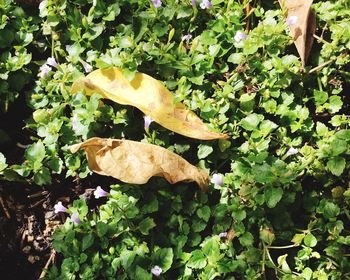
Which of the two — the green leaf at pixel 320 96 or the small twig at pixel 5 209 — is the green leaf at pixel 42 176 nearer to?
the small twig at pixel 5 209

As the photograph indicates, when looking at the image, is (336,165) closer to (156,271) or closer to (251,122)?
(251,122)

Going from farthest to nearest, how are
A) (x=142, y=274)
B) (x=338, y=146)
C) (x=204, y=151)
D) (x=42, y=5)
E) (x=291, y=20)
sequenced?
(x=42, y=5) → (x=291, y=20) → (x=204, y=151) → (x=338, y=146) → (x=142, y=274)

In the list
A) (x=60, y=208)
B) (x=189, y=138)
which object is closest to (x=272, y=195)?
(x=189, y=138)

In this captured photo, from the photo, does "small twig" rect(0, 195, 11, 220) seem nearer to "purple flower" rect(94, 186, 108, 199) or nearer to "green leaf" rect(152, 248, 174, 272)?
A: "purple flower" rect(94, 186, 108, 199)

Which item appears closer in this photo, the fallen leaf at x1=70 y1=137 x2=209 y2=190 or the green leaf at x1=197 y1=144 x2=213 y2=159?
the fallen leaf at x1=70 y1=137 x2=209 y2=190

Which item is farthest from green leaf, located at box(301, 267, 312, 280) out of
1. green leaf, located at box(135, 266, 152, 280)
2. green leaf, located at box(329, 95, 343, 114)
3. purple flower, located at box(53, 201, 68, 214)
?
purple flower, located at box(53, 201, 68, 214)
